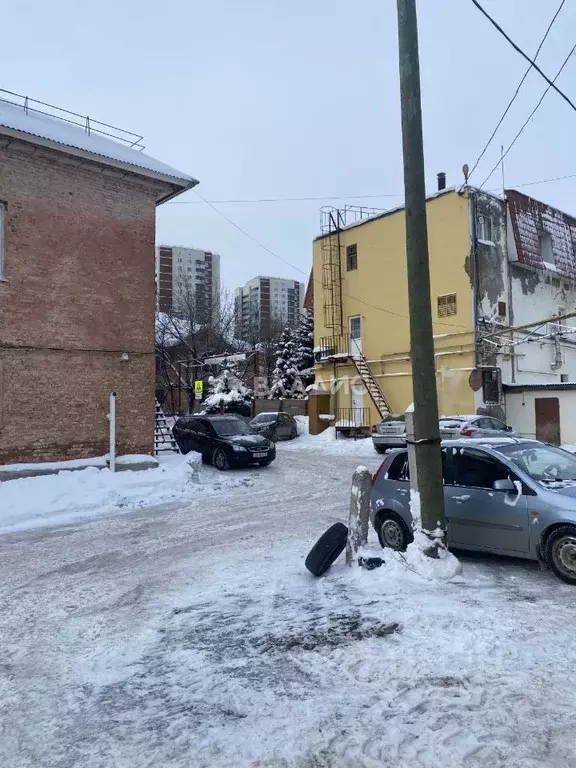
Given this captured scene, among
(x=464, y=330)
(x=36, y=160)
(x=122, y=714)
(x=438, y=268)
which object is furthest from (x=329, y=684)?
(x=438, y=268)

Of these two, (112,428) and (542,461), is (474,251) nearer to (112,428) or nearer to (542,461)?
(112,428)

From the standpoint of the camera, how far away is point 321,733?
3.42 metres

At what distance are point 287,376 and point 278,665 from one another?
126ft

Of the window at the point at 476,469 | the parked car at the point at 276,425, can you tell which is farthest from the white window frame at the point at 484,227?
the window at the point at 476,469

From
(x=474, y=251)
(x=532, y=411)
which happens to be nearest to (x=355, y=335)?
(x=474, y=251)

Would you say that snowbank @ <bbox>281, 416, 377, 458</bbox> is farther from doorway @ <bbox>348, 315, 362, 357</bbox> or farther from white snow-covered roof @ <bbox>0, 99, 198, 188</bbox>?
white snow-covered roof @ <bbox>0, 99, 198, 188</bbox>

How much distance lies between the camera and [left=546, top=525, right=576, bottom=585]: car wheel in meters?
6.00

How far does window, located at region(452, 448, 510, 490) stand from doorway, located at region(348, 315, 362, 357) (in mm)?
23251

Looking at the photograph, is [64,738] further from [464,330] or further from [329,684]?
[464,330]

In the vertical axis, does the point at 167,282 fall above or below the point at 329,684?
above

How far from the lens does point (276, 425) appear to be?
28.9m

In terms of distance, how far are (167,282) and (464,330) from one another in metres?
40.5

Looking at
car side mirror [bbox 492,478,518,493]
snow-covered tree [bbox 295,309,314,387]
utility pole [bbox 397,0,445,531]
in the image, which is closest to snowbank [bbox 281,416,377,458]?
snow-covered tree [bbox 295,309,314,387]

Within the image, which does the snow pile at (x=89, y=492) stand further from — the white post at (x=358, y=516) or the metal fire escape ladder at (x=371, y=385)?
the metal fire escape ladder at (x=371, y=385)
